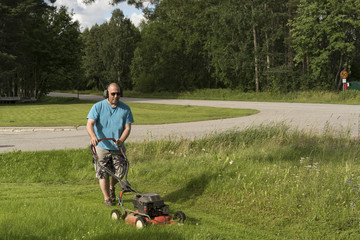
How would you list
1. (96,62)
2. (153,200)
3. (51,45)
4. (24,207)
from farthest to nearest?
(96,62) → (51,45) → (24,207) → (153,200)

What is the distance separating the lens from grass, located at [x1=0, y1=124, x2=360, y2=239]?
4.91 metres

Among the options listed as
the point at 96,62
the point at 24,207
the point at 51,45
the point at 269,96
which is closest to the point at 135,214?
the point at 24,207

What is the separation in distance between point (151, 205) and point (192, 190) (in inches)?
101

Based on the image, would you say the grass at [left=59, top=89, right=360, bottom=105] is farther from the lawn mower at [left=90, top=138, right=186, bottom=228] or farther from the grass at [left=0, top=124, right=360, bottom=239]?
the lawn mower at [left=90, top=138, right=186, bottom=228]

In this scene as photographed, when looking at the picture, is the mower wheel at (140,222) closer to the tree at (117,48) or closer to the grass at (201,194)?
the grass at (201,194)

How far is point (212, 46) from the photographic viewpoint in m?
56.5

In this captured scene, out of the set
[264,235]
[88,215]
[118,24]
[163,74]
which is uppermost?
[118,24]

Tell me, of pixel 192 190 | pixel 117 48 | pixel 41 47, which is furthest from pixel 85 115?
pixel 117 48

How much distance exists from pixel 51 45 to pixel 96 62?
31.2 meters

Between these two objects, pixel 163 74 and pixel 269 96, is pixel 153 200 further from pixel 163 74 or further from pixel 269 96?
pixel 163 74

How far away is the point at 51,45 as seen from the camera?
4888 centimetres

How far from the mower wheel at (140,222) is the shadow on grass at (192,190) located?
2070 millimetres

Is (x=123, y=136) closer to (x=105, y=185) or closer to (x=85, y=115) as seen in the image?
(x=105, y=185)

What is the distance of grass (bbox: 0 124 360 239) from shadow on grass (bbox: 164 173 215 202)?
0.02 m
